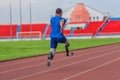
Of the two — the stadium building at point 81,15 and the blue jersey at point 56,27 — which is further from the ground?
the blue jersey at point 56,27

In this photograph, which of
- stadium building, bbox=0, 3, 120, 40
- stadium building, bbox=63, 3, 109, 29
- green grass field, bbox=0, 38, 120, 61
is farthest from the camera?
stadium building, bbox=63, 3, 109, 29

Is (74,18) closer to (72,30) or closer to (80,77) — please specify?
(72,30)

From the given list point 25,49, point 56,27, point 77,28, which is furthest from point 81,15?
point 56,27

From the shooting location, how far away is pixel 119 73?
11.4 meters

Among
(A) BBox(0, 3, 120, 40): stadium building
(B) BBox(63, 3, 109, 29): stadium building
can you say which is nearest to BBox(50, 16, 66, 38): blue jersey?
(A) BBox(0, 3, 120, 40): stadium building

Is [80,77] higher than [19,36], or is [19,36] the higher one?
[80,77]

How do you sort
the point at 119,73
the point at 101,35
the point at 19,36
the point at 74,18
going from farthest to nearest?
the point at 74,18 → the point at 19,36 → the point at 101,35 → the point at 119,73

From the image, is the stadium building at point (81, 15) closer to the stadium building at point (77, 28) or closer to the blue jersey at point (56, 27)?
the stadium building at point (77, 28)

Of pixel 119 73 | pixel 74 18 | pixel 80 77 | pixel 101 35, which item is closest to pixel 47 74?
pixel 80 77

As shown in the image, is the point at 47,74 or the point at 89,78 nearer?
the point at 89,78

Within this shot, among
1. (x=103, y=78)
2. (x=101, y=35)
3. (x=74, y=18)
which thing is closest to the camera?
(x=103, y=78)

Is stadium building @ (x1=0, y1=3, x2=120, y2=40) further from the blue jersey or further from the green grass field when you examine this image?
the blue jersey

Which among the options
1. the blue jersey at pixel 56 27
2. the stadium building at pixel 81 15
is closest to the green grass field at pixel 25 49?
the blue jersey at pixel 56 27

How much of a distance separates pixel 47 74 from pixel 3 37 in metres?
68.5
